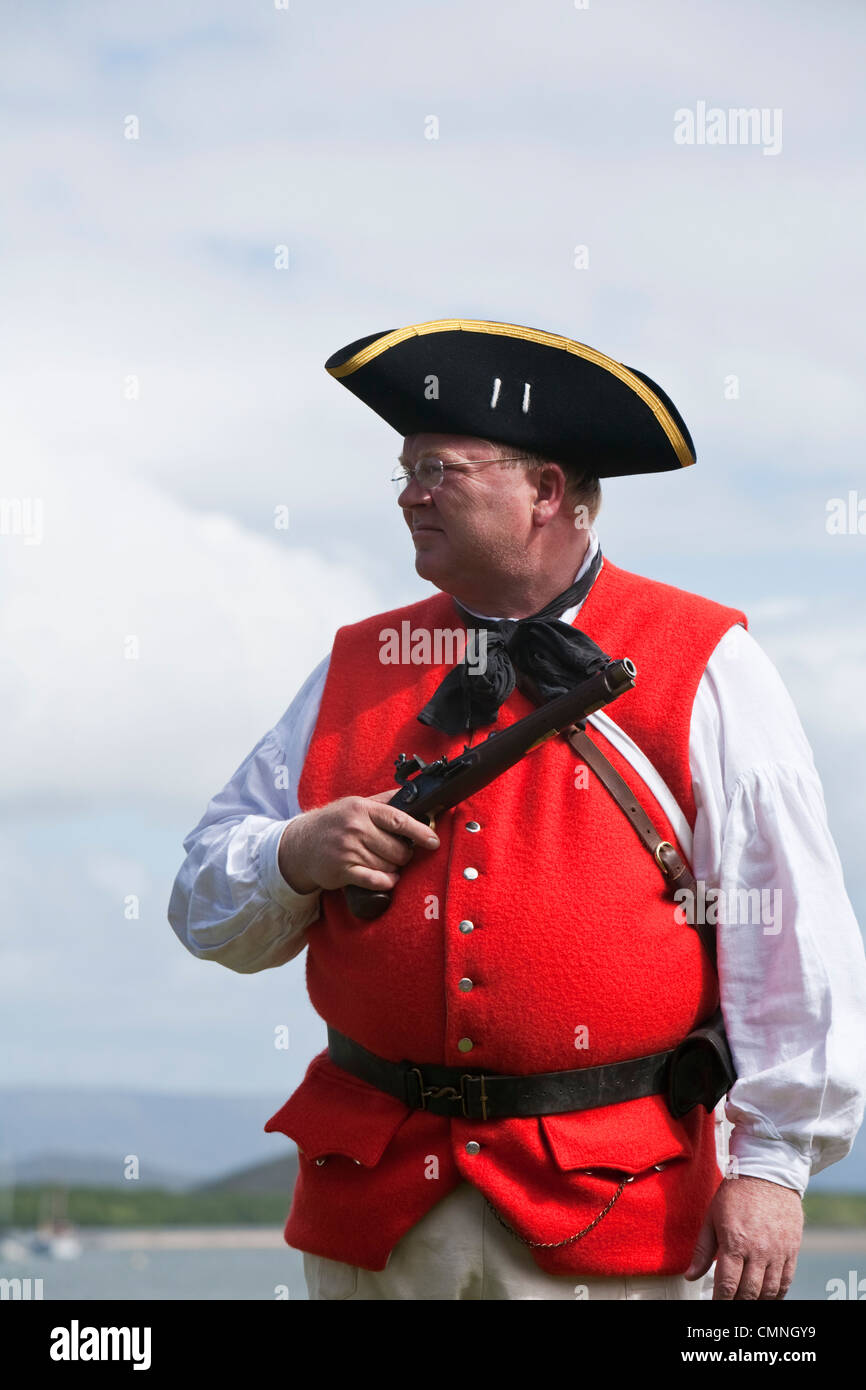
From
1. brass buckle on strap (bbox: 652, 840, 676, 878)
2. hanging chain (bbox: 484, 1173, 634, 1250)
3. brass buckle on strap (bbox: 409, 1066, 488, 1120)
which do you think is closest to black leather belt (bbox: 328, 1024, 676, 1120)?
brass buckle on strap (bbox: 409, 1066, 488, 1120)

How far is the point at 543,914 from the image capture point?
3387 mm

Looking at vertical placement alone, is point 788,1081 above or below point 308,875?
below

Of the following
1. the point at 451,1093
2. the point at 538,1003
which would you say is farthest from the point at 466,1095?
the point at 538,1003

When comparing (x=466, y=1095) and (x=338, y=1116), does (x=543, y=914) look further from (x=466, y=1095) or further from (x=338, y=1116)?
(x=338, y=1116)

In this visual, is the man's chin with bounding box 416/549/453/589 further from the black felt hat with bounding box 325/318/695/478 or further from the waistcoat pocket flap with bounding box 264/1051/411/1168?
the waistcoat pocket flap with bounding box 264/1051/411/1168

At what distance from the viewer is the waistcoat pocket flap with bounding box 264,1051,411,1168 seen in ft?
11.3

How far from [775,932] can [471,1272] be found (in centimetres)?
100

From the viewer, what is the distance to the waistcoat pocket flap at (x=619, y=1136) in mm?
3287

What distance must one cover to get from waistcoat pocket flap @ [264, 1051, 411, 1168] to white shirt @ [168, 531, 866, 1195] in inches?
13.4

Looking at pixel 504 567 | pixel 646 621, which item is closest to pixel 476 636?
pixel 504 567
